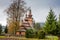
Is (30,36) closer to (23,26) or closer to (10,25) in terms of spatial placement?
(10,25)

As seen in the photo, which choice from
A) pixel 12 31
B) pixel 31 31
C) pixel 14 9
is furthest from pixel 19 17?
pixel 31 31

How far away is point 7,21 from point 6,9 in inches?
89.9

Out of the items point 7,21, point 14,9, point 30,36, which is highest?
point 14,9

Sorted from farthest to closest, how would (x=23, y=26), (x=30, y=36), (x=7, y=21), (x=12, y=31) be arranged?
(x=23, y=26)
(x=12, y=31)
(x=7, y=21)
(x=30, y=36)

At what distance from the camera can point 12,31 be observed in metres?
34.2

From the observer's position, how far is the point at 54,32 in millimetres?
30203

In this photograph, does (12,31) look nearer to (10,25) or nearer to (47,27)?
(10,25)

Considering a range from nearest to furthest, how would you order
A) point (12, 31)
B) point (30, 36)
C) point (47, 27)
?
point (30, 36)
point (47, 27)
point (12, 31)

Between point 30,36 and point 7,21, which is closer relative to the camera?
point 30,36

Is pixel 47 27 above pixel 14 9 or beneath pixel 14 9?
beneath

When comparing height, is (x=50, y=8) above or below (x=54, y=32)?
above

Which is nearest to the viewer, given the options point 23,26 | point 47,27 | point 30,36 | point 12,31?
point 30,36

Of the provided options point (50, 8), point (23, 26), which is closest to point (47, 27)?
point (50, 8)

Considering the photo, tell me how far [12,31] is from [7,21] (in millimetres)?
2978
